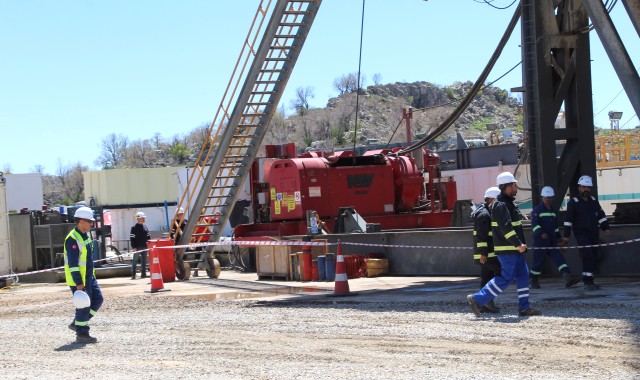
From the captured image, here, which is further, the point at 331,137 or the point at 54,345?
the point at 331,137

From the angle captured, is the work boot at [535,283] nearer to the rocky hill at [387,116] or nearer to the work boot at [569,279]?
the work boot at [569,279]

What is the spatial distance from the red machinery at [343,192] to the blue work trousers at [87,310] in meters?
11.6

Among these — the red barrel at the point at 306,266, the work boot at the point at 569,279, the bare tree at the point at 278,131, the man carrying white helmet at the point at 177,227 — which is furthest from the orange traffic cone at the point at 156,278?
the bare tree at the point at 278,131

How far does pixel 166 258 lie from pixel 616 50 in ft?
40.9

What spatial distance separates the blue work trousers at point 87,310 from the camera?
40.7ft

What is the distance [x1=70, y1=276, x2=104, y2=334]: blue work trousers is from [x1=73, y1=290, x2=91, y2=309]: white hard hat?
109mm

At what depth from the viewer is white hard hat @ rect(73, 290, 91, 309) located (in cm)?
1226

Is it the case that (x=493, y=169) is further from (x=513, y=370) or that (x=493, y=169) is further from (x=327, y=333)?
(x=513, y=370)

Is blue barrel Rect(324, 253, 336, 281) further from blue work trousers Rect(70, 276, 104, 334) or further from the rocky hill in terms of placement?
the rocky hill

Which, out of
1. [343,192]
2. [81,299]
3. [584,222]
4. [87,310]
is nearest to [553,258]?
[584,222]

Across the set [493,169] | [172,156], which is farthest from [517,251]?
[172,156]

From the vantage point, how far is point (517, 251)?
42.0ft

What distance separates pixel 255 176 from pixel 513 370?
18.2m

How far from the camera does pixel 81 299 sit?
1227cm
